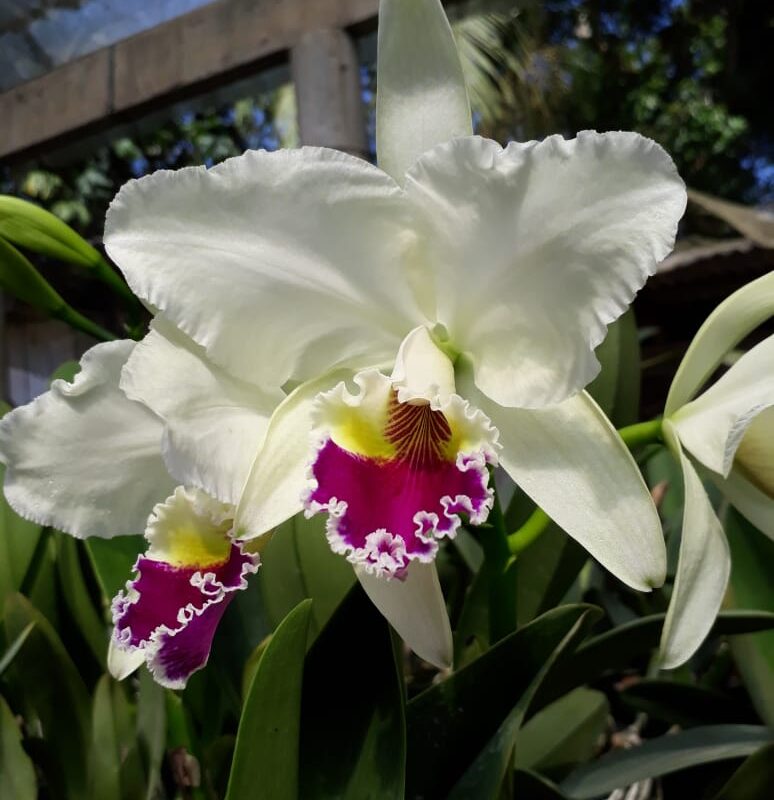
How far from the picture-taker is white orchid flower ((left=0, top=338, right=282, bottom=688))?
572 millimetres

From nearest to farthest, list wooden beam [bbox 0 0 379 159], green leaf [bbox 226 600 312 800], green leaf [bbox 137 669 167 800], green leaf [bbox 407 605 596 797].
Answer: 1. green leaf [bbox 226 600 312 800]
2. green leaf [bbox 407 605 596 797]
3. green leaf [bbox 137 669 167 800]
4. wooden beam [bbox 0 0 379 159]

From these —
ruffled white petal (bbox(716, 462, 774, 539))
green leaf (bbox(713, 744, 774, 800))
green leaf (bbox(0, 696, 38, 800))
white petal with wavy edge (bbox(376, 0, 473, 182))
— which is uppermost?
white petal with wavy edge (bbox(376, 0, 473, 182))

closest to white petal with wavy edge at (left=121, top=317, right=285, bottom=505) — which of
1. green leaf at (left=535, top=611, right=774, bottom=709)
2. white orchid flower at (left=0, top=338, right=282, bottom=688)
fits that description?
white orchid flower at (left=0, top=338, right=282, bottom=688)

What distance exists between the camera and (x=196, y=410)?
568 millimetres

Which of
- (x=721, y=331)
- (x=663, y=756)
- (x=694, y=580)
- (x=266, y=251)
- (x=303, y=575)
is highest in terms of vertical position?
(x=266, y=251)

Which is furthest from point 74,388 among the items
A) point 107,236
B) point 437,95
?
point 437,95

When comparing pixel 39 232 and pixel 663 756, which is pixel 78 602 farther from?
pixel 663 756

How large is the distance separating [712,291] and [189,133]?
3310 mm

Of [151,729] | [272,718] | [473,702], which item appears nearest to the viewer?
[272,718]

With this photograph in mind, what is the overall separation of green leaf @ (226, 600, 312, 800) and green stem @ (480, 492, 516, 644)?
189 millimetres

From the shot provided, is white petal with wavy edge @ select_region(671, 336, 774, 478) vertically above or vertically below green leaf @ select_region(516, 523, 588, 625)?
above

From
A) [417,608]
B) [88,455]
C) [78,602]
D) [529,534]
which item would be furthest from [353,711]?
[78,602]

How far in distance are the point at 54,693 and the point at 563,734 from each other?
48 centimetres

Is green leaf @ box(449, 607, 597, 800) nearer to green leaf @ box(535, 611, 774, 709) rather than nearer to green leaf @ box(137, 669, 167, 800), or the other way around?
green leaf @ box(535, 611, 774, 709)
